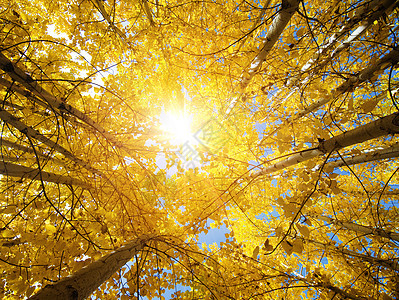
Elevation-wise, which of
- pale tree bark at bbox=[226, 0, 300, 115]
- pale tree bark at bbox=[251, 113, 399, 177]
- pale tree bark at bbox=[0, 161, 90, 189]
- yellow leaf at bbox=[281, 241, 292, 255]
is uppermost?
pale tree bark at bbox=[226, 0, 300, 115]

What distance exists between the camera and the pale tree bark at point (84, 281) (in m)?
0.90

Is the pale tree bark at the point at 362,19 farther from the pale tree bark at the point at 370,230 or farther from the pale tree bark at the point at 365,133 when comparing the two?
the pale tree bark at the point at 370,230

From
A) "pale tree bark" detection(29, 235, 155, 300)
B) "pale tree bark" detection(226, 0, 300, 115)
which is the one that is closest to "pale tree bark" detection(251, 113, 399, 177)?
"pale tree bark" detection(226, 0, 300, 115)

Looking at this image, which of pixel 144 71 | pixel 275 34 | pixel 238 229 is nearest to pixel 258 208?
pixel 238 229

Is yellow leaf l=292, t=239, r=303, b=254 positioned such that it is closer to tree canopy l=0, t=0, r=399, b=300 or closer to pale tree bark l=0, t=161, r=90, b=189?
tree canopy l=0, t=0, r=399, b=300

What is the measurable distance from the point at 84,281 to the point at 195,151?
5.68 feet

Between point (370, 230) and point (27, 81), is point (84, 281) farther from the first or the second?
point (370, 230)

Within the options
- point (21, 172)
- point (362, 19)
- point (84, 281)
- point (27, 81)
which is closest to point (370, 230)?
point (362, 19)

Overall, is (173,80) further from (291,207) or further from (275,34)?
(291,207)

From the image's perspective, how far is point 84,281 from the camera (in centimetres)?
105

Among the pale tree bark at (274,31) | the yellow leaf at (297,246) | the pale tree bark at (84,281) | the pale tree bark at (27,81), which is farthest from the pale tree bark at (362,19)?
the pale tree bark at (84,281)

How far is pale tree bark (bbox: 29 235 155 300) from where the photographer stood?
0.90 m

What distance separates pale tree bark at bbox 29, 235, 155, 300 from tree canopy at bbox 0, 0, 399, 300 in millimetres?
12

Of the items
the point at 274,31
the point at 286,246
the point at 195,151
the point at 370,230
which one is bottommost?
the point at 286,246
